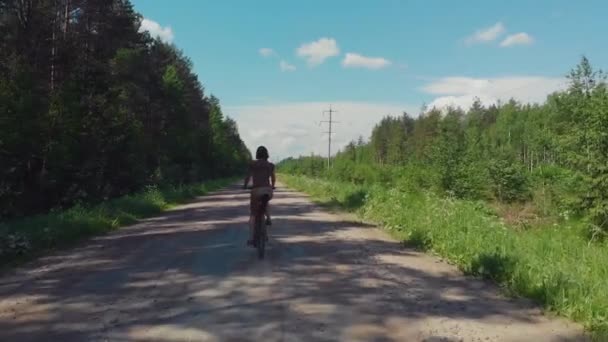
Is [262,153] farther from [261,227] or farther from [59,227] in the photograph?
[59,227]

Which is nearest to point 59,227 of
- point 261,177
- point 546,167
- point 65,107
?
point 261,177

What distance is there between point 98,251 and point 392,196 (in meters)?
11.3

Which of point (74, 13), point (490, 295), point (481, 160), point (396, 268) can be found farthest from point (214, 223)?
point (481, 160)

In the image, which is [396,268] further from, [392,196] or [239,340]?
[392,196]

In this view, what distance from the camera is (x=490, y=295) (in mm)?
7602

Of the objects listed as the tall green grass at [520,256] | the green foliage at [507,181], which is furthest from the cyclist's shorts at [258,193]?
the green foliage at [507,181]

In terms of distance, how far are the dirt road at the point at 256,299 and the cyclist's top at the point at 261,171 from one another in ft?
4.63

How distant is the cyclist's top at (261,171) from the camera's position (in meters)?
11.0

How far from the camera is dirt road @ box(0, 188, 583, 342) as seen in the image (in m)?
5.76

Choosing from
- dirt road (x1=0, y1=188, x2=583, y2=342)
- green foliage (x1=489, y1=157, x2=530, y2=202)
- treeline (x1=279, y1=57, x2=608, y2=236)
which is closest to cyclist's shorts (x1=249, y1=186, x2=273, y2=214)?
dirt road (x1=0, y1=188, x2=583, y2=342)

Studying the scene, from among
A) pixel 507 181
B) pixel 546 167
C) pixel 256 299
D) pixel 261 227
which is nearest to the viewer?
pixel 256 299

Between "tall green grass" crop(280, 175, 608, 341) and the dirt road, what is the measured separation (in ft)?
1.12

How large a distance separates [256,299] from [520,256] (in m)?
4.52

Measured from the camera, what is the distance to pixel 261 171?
433 inches
